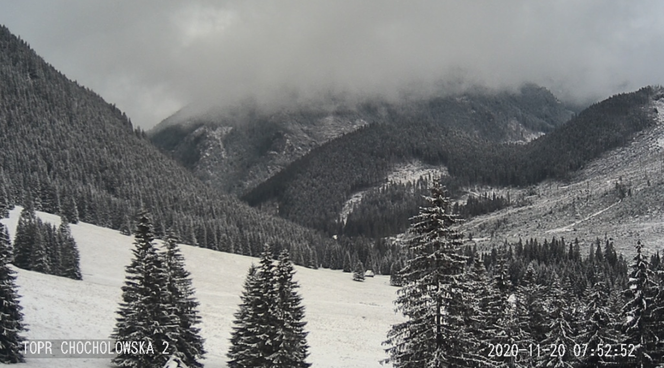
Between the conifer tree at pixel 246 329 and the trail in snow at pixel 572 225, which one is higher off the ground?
the trail in snow at pixel 572 225

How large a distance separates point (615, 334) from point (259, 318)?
779 inches

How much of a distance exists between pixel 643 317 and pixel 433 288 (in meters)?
12.2

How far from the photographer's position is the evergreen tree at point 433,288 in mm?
17078

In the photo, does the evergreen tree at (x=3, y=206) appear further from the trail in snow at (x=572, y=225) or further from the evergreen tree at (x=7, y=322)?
the trail in snow at (x=572, y=225)

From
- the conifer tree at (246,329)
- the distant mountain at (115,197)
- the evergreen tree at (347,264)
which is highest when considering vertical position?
the distant mountain at (115,197)

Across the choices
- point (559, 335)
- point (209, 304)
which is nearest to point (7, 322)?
point (559, 335)

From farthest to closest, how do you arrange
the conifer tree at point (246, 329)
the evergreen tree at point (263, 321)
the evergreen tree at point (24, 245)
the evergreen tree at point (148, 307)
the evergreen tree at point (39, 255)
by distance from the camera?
1. the evergreen tree at point (39, 255)
2. the evergreen tree at point (24, 245)
3. the conifer tree at point (246, 329)
4. the evergreen tree at point (263, 321)
5. the evergreen tree at point (148, 307)

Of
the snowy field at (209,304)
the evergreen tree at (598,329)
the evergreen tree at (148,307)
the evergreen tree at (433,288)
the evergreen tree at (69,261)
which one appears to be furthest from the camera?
the evergreen tree at (69,261)

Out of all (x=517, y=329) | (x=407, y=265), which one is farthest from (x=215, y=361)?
(x=407, y=265)

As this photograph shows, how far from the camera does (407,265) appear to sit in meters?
17.7

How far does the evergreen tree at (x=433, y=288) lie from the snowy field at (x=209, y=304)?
21064 mm

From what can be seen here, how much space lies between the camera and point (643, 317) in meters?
22.5

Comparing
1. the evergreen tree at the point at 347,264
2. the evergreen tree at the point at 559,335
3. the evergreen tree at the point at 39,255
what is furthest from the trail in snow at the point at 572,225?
the evergreen tree at the point at 39,255

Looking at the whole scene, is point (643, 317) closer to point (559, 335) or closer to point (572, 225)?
point (559, 335)
